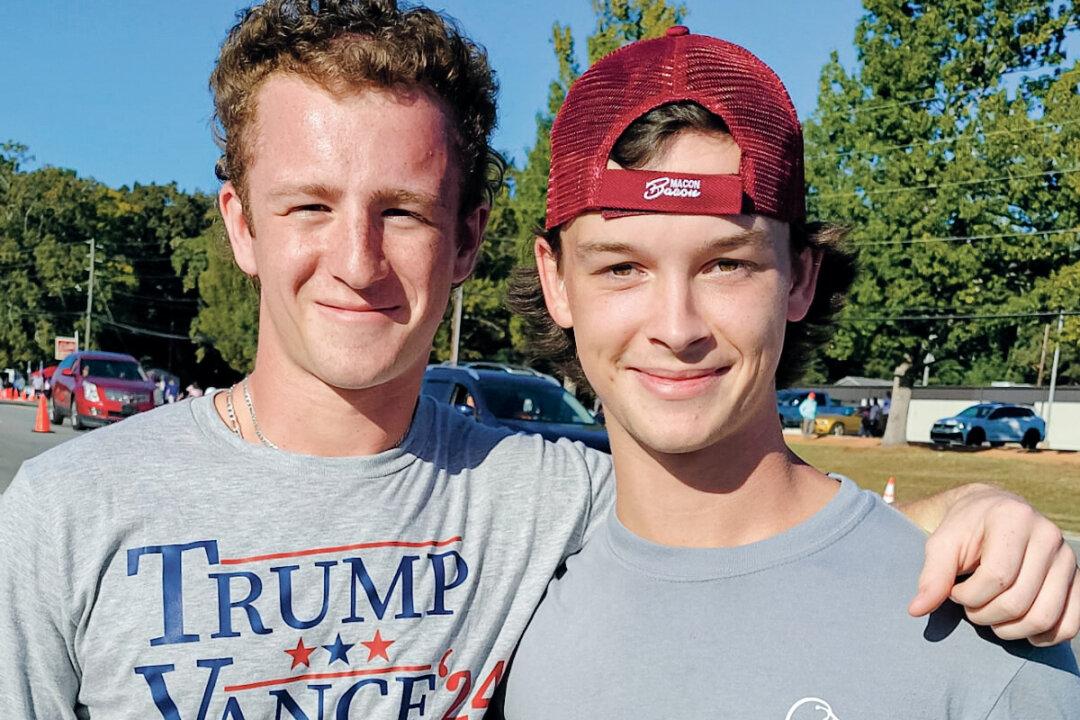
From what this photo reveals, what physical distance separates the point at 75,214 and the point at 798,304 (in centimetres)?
6351

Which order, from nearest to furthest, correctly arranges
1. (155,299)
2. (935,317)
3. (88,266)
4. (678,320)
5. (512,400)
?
(678,320) < (512,400) < (935,317) < (88,266) < (155,299)

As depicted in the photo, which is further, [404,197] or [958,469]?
[958,469]

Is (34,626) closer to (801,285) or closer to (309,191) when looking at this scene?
(309,191)

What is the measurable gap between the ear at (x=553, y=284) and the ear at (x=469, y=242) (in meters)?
0.24

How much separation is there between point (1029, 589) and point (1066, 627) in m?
0.09

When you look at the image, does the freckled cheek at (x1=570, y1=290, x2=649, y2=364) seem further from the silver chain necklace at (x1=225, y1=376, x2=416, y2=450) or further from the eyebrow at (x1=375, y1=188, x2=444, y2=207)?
the silver chain necklace at (x1=225, y1=376, x2=416, y2=450)

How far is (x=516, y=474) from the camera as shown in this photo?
261cm

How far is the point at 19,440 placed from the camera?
19.8 meters

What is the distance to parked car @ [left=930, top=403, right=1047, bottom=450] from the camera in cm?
3412

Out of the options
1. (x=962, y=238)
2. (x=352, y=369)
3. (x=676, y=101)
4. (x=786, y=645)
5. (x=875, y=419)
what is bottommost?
(x=875, y=419)

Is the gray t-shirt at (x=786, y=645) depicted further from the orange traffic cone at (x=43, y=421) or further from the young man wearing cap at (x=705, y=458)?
the orange traffic cone at (x=43, y=421)

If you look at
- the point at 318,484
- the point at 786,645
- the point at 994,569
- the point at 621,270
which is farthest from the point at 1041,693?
the point at 318,484

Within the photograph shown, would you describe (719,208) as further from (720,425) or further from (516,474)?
(516,474)

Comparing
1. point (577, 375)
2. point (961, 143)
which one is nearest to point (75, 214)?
point (961, 143)
